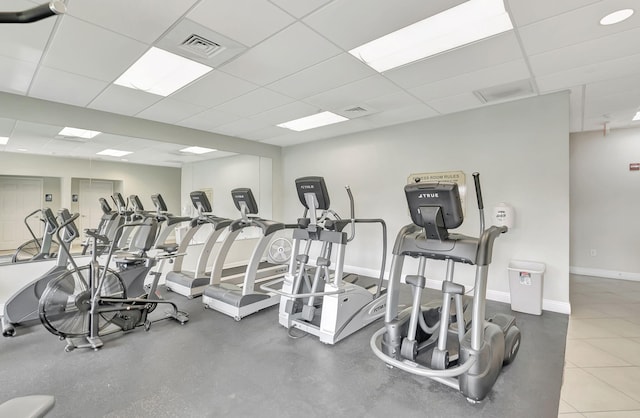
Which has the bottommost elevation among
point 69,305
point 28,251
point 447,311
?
point 69,305

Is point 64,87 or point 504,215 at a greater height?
point 64,87

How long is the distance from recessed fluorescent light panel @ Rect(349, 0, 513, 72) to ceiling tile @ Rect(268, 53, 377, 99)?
12 centimetres

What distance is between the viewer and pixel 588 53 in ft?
8.74

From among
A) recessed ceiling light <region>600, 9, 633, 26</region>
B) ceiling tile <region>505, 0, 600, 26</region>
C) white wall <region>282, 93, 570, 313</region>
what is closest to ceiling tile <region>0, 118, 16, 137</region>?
white wall <region>282, 93, 570, 313</region>

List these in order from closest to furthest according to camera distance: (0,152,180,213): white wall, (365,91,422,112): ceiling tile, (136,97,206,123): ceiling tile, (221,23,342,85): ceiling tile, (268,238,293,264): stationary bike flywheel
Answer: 1. (221,23,342,85): ceiling tile
2. (365,91,422,112): ceiling tile
3. (136,97,206,123): ceiling tile
4. (0,152,180,213): white wall
5. (268,238,293,264): stationary bike flywheel

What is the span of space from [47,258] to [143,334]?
2.00 m

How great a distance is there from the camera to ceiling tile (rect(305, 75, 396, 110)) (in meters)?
3.32

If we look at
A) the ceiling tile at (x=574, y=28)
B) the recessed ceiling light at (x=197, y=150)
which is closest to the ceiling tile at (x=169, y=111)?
the recessed ceiling light at (x=197, y=150)

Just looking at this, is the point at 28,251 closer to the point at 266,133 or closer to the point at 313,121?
the point at 266,133

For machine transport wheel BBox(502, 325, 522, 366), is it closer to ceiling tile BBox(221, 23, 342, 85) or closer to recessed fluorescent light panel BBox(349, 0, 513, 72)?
recessed fluorescent light panel BBox(349, 0, 513, 72)

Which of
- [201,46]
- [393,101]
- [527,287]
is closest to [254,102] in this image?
[201,46]

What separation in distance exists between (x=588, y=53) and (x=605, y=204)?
156 inches

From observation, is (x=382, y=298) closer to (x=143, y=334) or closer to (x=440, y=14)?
(x=143, y=334)

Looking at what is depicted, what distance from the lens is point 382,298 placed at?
11.8 feet
